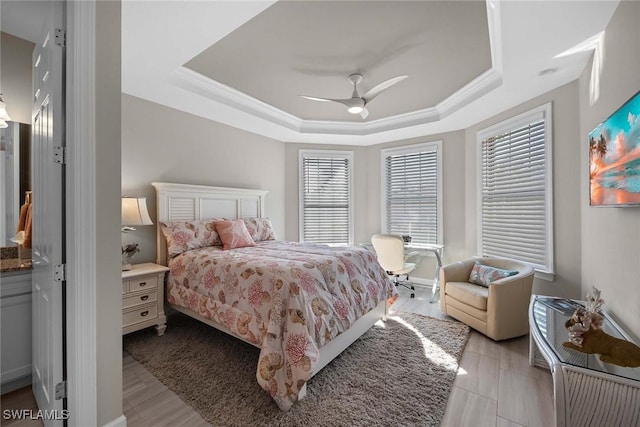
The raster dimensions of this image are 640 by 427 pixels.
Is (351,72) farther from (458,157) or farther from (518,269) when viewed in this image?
(518,269)

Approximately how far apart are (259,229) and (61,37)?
2784mm

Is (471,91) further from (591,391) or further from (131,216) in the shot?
(131,216)

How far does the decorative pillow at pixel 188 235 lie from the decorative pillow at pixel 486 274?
312 centimetres

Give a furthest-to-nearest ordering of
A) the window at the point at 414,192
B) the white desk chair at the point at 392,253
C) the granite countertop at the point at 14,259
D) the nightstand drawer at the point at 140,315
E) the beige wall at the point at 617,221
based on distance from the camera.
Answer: the window at the point at 414,192 → the white desk chair at the point at 392,253 → the nightstand drawer at the point at 140,315 → the granite countertop at the point at 14,259 → the beige wall at the point at 617,221

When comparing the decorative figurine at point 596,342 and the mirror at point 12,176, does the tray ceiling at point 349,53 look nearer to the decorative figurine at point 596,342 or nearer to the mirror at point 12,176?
the mirror at point 12,176

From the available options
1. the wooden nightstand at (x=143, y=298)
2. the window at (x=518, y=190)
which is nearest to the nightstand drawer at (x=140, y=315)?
the wooden nightstand at (x=143, y=298)

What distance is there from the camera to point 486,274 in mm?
3094

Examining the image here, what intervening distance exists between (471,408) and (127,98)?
4.25 metres

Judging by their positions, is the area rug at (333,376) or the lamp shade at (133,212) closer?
the area rug at (333,376)

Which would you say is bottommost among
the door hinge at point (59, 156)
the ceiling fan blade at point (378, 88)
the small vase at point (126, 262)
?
the small vase at point (126, 262)

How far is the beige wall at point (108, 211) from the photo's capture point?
1393mm

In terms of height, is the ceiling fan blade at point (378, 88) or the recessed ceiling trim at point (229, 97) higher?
the recessed ceiling trim at point (229, 97)

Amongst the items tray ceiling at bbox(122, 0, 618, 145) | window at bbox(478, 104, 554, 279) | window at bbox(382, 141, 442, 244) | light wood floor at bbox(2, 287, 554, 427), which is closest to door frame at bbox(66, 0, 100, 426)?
light wood floor at bbox(2, 287, 554, 427)

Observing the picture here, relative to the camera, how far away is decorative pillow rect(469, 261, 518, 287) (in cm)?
296
